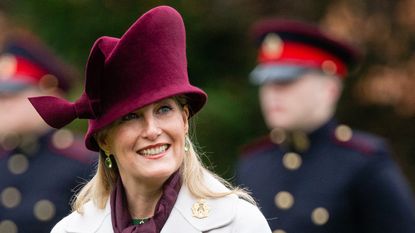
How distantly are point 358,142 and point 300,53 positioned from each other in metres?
0.83

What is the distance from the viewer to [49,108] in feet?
19.4

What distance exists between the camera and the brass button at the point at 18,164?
10.4 meters

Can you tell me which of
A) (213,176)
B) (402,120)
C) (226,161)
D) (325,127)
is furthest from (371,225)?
(402,120)

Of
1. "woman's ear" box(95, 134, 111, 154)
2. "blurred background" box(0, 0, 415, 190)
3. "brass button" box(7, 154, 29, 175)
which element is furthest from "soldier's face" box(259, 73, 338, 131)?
"blurred background" box(0, 0, 415, 190)

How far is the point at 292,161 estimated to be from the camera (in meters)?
9.26

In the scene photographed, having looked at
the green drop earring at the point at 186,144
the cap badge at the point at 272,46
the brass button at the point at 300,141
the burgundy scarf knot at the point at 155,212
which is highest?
the green drop earring at the point at 186,144

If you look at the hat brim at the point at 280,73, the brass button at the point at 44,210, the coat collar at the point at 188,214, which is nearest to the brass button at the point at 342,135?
the hat brim at the point at 280,73

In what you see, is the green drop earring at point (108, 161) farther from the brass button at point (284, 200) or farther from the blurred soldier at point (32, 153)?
the blurred soldier at point (32, 153)

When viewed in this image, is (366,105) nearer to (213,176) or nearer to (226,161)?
(226,161)

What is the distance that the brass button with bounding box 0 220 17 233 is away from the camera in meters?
10.1

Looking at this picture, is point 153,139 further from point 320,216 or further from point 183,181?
point 320,216

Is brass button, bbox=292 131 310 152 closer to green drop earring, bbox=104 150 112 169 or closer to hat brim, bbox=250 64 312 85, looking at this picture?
hat brim, bbox=250 64 312 85

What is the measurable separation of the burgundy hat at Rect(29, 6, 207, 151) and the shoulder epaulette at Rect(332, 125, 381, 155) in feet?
10.8

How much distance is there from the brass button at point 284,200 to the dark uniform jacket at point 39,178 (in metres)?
1.50
